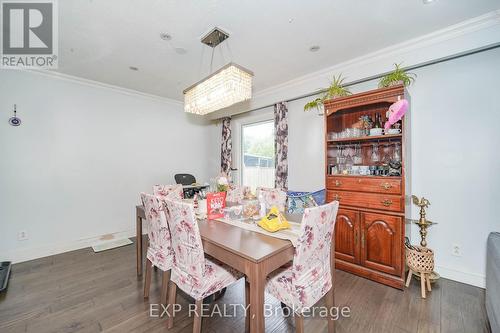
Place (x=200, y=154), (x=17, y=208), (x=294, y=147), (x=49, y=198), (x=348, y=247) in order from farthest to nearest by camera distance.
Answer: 1. (x=200, y=154)
2. (x=294, y=147)
3. (x=49, y=198)
4. (x=17, y=208)
5. (x=348, y=247)

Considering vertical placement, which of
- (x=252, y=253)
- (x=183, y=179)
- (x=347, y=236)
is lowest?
(x=347, y=236)

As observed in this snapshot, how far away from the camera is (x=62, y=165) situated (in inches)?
132

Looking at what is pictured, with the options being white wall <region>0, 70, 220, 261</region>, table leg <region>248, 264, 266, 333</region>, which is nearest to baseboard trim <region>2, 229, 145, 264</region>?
white wall <region>0, 70, 220, 261</region>

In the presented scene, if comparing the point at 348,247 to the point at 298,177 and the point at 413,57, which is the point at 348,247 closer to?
the point at 298,177

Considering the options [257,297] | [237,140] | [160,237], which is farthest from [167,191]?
[237,140]

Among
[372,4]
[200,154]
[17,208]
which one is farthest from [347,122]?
[17,208]

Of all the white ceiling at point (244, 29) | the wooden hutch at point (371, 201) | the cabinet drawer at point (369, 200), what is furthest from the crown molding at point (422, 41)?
the cabinet drawer at point (369, 200)

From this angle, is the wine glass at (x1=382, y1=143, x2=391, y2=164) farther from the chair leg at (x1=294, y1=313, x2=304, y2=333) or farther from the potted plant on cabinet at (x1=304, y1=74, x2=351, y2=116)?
the chair leg at (x1=294, y1=313, x2=304, y2=333)

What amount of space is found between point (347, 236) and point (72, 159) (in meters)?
4.25

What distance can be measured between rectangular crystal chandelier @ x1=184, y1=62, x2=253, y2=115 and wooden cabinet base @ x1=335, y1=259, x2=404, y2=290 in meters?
2.33

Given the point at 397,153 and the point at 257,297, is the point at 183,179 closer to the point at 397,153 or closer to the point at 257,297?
the point at 257,297

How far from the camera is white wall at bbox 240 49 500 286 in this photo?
86.5 inches

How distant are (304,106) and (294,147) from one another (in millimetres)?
703

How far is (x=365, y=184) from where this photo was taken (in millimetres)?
2498
